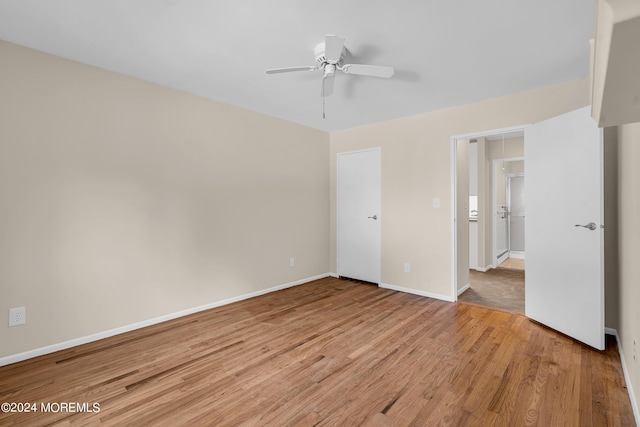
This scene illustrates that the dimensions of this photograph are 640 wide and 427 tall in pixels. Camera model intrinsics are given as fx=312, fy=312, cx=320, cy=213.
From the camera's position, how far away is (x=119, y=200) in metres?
2.79

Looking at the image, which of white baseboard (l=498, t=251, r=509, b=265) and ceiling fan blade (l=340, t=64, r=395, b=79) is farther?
white baseboard (l=498, t=251, r=509, b=265)

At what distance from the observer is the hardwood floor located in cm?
175

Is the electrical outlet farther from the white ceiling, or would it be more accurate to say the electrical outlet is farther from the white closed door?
the white closed door

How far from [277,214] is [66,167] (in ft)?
7.35

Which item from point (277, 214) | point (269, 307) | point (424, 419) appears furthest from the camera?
point (277, 214)

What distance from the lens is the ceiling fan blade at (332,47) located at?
80.1 inches

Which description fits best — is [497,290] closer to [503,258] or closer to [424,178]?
[424,178]

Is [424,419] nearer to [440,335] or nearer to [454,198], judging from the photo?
[440,335]

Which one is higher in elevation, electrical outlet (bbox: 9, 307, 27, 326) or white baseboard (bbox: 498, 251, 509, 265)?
electrical outlet (bbox: 9, 307, 27, 326)

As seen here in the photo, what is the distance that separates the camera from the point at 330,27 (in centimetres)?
208

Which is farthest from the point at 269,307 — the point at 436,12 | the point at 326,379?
the point at 436,12

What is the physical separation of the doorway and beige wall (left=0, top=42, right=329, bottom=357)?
2.45 metres

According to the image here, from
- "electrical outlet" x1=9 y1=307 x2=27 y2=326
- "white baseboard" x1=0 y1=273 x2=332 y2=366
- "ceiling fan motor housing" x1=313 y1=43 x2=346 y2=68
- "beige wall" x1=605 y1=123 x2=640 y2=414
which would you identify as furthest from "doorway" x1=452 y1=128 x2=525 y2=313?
"electrical outlet" x1=9 y1=307 x2=27 y2=326

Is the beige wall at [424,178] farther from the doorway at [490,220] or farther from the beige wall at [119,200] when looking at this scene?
the beige wall at [119,200]
